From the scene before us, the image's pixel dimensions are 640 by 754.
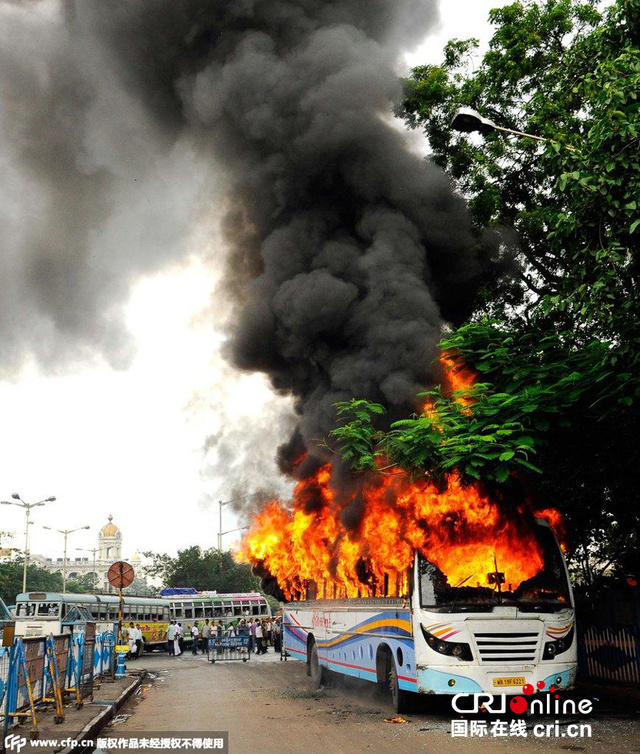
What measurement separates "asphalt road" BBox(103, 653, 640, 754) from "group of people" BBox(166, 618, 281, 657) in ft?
48.0

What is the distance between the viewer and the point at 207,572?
201 feet

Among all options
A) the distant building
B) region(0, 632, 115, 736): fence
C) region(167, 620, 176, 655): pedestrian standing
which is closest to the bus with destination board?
region(167, 620, 176, 655): pedestrian standing

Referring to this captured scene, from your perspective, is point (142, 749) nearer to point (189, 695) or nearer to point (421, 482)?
point (421, 482)

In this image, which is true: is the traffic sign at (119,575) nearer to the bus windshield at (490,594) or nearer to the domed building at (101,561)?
the bus windshield at (490,594)

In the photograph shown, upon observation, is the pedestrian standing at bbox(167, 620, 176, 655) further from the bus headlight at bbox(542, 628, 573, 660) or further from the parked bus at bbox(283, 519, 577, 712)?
the bus headlight at bbox(542, 628, 573, 660)

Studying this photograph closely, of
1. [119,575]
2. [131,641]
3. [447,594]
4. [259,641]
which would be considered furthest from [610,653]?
[259,641]

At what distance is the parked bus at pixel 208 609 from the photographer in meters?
35.8

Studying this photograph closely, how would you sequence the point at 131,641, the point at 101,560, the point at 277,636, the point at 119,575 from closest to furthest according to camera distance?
1. the point at 119,575
2. the point at 131,641
3. the point at 277,636
4. the point at 101,560

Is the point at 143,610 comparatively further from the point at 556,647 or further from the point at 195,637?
the point at 556,647

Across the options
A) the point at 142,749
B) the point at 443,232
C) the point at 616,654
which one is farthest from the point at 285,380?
the point at 142,749

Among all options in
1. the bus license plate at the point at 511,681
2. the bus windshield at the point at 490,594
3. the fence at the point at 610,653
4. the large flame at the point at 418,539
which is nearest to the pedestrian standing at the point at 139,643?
the large flame at the point at 418,539

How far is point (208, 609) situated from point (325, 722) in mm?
27618

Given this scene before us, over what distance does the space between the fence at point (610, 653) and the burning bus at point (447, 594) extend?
2.08 metres

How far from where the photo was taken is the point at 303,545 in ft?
53.9
